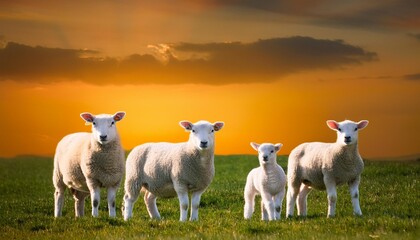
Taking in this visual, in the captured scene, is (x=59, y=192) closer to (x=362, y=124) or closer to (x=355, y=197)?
(x=355, y=197)

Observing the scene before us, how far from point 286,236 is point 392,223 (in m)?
2.56

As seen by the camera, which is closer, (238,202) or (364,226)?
(364,226)

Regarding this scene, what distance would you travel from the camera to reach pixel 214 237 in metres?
13.0

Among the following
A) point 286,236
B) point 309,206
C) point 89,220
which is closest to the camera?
point 286,236

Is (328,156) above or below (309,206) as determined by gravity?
above

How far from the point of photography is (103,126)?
17.0 meters

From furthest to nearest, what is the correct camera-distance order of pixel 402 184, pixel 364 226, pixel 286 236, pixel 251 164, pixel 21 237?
1. pixel 251 164
2. pixel 402 184
3. pixel 21 237
4. pixel 364 226
5. pixel 286 236

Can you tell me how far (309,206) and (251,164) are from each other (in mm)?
21256

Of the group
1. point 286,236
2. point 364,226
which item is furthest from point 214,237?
point 364,226

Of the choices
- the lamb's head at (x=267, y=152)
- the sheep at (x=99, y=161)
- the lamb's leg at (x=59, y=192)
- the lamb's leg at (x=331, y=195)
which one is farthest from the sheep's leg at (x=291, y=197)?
the lamb's leg at (x=59, y=192)

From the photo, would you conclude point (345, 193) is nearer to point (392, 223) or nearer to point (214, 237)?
point (392, 223)

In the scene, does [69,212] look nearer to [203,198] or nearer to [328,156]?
[203,198]

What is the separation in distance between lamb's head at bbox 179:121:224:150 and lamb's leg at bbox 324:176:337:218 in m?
2.93

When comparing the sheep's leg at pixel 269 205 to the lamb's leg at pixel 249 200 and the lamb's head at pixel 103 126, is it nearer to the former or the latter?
the lamb's leg at pixel 249 200
